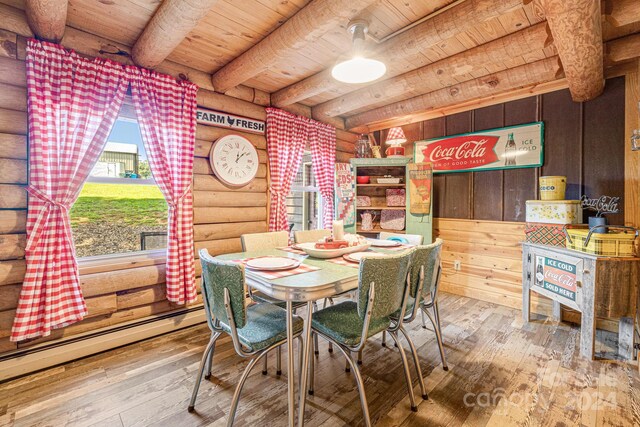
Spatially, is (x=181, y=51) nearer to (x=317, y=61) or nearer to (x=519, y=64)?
(x=317, y=61)

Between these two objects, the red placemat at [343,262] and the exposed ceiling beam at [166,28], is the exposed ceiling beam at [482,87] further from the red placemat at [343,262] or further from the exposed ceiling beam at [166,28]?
the exposed ceiling beam at [166,28]

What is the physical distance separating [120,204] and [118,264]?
574 mm

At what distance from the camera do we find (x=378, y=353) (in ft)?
7.71

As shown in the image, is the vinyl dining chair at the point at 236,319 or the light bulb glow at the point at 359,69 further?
the light bulb glow at the point at 359,69

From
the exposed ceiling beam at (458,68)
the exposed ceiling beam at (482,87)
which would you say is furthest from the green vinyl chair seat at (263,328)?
the exposed ceiling beam at (482,87)

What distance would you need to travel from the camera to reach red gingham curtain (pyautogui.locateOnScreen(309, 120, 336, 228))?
3.98 meters

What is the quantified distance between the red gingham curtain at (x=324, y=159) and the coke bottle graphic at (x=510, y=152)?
204 cm

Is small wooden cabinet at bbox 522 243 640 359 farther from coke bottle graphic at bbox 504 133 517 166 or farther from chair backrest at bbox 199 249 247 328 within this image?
chair backrest at bbox 199 249 247 328

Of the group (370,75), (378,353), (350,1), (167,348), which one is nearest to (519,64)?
(370,75)

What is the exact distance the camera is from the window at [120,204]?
8.29 ft

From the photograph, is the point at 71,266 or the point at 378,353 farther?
the point at 378,353

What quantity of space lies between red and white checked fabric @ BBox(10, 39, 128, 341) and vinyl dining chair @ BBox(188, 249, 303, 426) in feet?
4.18

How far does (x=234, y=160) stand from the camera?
3.17 meters

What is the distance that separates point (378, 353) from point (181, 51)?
2.99 m
